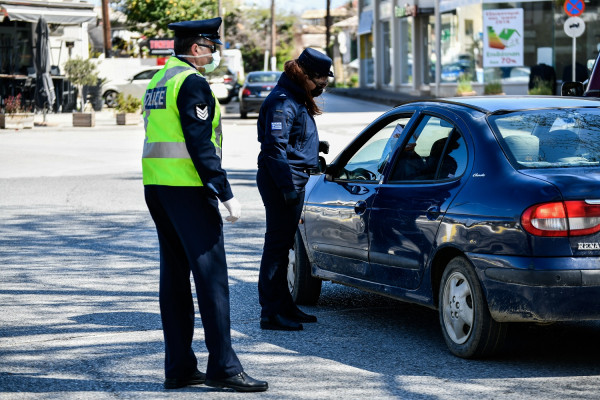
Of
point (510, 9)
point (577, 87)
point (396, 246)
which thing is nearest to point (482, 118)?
point (396, 246)

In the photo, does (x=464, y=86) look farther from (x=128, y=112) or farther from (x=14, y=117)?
(x=14, y=117)

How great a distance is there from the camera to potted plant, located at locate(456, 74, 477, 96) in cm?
3428

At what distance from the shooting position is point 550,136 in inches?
242

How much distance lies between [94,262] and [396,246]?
403 centimetres

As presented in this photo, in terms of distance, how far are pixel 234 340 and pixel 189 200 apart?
1.60m

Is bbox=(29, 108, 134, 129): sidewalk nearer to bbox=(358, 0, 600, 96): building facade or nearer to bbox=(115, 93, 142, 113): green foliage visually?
bbox=(115, 93, 142, 113): green foliage

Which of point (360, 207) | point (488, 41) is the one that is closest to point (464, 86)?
point (488, 41)

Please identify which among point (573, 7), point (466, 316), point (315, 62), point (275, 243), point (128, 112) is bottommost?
point (466, 316)

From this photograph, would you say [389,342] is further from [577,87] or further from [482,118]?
[577,87]

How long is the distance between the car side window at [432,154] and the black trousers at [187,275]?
153 centimetres

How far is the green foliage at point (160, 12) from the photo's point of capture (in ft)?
170

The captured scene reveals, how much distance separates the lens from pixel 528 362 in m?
5.98

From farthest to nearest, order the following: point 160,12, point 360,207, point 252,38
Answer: point 252,38, point 160,12, point 360,207

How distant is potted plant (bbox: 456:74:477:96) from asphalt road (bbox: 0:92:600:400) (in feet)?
75.6
